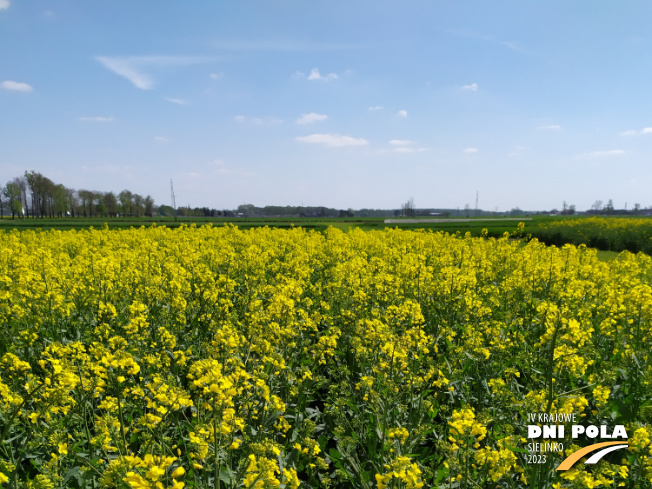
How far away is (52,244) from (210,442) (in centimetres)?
1221

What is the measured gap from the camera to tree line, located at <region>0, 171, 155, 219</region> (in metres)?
83.2

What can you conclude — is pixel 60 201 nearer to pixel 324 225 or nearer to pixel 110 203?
pixel 110 203

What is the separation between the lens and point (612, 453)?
11.9ft

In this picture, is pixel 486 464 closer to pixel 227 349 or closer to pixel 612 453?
pixel 612 453

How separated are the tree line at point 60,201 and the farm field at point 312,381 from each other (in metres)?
94.1

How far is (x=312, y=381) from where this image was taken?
422 cm

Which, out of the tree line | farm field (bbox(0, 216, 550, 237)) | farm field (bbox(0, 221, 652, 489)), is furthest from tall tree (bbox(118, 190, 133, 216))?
farm field (bbox(0, 221, 652, 489))

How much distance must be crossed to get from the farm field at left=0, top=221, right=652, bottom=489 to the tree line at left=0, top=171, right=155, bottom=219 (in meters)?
94.1

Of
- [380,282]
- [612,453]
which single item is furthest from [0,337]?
[612,453]

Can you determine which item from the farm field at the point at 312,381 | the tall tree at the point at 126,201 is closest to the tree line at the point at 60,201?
the tall tree at the point at 126,201
